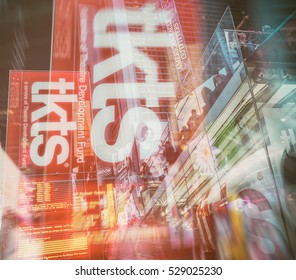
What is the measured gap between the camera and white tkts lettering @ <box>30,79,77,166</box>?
441cm

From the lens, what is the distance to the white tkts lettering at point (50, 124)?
14.5 ft

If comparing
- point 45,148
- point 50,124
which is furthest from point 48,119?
point 45,148

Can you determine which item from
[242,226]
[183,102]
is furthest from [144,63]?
[242,226]

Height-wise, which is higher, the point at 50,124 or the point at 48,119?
the point at 48,119

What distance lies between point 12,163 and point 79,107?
1716 mm

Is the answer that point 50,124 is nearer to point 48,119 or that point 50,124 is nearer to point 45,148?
point 48,119

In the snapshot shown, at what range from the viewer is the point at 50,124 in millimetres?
4465

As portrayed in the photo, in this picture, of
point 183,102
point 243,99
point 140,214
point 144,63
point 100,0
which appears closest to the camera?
point 243,99

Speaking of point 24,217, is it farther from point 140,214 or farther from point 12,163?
point 140,214

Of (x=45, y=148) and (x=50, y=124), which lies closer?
(x=50, y=124)

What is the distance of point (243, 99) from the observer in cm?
504

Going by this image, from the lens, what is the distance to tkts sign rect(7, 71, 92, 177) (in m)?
4.44

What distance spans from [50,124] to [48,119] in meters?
0.11

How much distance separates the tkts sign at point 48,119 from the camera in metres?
4.44
